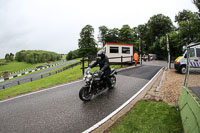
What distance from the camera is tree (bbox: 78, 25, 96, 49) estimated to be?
44.0 meters

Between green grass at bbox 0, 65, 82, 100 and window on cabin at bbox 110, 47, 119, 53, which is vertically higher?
window on cabin at bbox 110, 47, 119, 53

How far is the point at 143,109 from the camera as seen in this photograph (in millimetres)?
3117

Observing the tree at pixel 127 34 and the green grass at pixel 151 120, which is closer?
the green grass at pixel 151 120

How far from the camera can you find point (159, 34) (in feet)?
128

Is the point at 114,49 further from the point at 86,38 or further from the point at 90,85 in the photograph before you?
the point at 86,38

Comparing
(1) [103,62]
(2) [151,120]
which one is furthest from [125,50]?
(2) [151,120]

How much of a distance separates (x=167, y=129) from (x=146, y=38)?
50.0 meters

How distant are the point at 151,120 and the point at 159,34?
45.0 m

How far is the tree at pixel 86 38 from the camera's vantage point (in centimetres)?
4403

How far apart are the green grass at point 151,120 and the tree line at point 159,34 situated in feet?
55.7

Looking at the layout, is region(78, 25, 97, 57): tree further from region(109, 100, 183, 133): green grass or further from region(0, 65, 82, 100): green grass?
region(109, 100, 183, 133): green grass

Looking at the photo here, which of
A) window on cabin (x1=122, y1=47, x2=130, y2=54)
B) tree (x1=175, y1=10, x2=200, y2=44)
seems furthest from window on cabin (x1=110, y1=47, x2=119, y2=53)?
tree (x1=175, y1=10, x2=200, y2=44)

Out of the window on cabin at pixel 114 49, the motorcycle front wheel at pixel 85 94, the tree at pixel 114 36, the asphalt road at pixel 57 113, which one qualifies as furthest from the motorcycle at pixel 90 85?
the tree at pixel 114 36

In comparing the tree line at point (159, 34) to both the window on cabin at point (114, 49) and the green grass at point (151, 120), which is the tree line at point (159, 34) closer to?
the window on cabin at point (114, 49)
